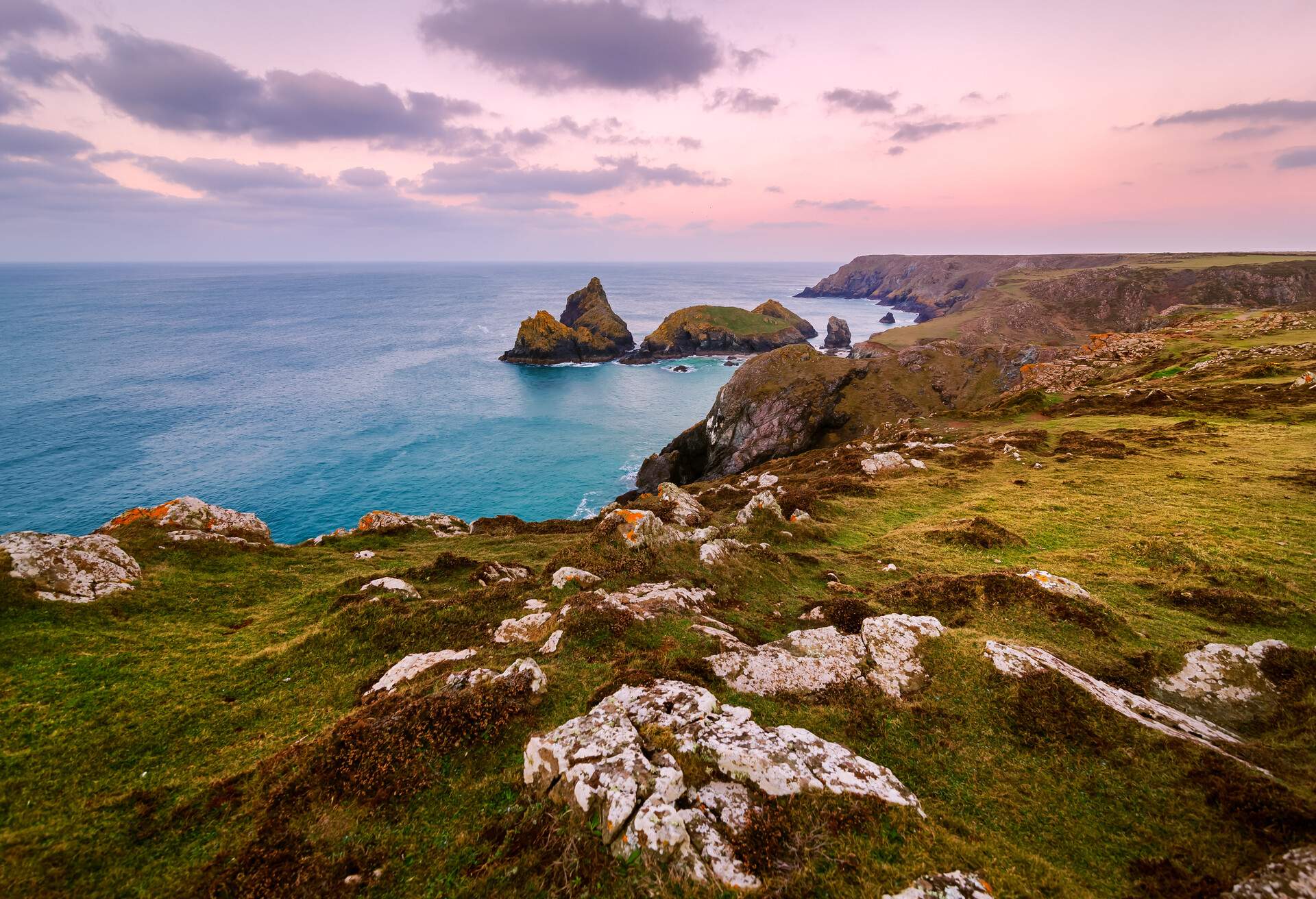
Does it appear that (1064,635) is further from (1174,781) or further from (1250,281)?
(1250,281)

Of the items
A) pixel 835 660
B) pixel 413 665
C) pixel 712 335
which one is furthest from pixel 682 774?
pixel 712 335

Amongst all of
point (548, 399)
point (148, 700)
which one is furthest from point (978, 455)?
point (548, 399)

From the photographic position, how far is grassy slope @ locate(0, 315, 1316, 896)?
7766 mm

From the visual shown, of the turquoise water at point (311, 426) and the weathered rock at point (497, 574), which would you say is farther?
the turquoise water at point (311, 426)

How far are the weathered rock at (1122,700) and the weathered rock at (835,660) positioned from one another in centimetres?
186

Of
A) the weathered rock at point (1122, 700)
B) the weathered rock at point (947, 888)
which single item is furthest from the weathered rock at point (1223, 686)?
the weathered rock at point (947, 888)

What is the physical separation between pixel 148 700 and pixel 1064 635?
1015 inches

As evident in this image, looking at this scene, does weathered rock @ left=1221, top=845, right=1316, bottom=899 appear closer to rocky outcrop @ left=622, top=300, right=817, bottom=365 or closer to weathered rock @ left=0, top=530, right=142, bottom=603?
weathered rock @ left=0, top=530, right=142, bottom=603

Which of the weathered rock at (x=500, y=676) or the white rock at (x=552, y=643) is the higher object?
the weathered rock at (x=500, y=676)

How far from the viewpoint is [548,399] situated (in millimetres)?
108500

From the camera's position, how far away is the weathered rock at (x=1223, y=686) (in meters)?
11.9

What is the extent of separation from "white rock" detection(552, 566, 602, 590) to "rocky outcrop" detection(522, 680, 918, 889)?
352 inches

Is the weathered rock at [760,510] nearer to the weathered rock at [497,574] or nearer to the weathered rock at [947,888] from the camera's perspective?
the weathered rock at [497,574]

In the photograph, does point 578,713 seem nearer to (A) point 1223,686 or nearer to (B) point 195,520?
(A) point 1223,686
